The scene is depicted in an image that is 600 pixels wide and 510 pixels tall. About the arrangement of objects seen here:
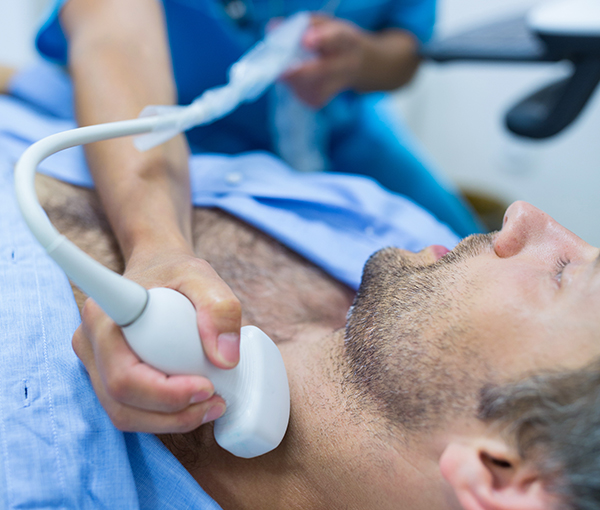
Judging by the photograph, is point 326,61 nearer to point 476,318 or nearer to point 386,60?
point 386,60

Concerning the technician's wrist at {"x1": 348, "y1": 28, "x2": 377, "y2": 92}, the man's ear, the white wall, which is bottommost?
the white wall

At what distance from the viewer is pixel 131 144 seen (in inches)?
25.8

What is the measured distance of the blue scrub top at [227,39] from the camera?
94 cm

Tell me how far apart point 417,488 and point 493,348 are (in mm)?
145

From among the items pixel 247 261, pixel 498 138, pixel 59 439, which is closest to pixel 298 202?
pixel 247 261

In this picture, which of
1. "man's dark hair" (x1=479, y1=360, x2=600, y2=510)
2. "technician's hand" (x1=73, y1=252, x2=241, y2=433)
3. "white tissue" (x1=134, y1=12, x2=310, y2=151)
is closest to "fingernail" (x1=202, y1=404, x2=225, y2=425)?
"technician's hand" (x1=73, y1=252, x2=241, y2=433)

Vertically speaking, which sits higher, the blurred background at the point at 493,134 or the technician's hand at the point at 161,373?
the technician's hand at the point at 161,373

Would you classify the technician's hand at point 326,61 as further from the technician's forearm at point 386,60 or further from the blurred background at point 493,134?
the blurred background at point 493,134

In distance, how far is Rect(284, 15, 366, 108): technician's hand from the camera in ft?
3.19

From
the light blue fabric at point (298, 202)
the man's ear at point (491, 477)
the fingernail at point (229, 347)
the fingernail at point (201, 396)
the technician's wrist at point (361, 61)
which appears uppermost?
the technician's wrist at point (361, 61)

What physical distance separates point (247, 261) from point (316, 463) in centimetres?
31

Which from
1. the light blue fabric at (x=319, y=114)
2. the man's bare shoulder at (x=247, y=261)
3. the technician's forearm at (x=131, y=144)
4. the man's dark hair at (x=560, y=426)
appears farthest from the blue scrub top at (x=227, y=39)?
the man's dark hair at (x=560, y=426)

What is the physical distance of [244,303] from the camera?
0.66 meters

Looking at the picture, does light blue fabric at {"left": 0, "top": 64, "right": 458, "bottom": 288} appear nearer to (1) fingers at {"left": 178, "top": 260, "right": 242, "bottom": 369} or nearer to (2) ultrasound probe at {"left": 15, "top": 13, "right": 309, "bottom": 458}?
(2) ultrasound probe at {"left": 15, "top": 13, "right": 309, "bottom": 458}
